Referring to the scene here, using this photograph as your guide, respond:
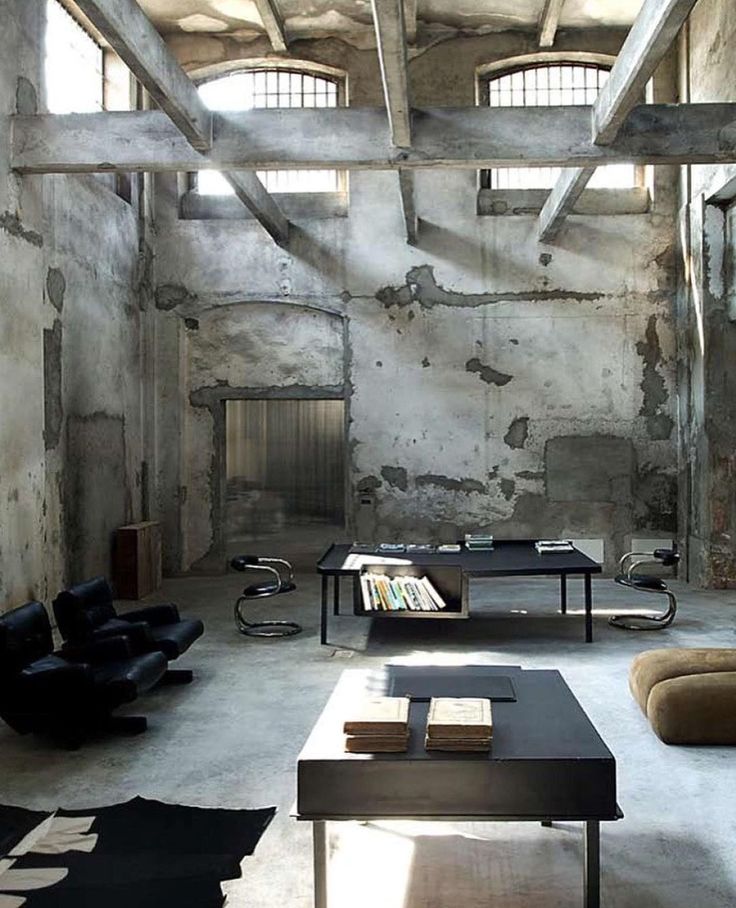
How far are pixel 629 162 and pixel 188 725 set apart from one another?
4.90 m

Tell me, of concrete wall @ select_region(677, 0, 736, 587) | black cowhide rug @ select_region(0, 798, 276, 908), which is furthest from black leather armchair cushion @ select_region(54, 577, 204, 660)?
concrete wall @ select_region(677, 0, 736, 587)

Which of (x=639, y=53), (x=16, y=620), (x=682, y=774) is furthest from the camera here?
(x=639, y=53)

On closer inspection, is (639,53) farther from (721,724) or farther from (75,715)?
(75,715)

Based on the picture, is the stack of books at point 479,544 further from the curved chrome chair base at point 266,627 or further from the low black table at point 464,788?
the low black table at point 464,788

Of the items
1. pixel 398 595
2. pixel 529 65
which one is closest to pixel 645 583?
pixel 398 595

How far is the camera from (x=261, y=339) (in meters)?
10.6

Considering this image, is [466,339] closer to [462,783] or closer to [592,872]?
[462,783]

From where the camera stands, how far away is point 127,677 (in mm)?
4859

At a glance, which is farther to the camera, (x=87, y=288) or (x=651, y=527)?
(x=651, y=527)

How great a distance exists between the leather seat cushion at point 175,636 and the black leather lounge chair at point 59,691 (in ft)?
1.76

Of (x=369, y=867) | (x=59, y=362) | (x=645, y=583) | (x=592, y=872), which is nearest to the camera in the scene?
(x=592, y=872)

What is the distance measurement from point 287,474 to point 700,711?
6612mm

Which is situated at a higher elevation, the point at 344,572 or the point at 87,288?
the point at 87,288

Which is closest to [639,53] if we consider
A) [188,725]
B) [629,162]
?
[629,162]
